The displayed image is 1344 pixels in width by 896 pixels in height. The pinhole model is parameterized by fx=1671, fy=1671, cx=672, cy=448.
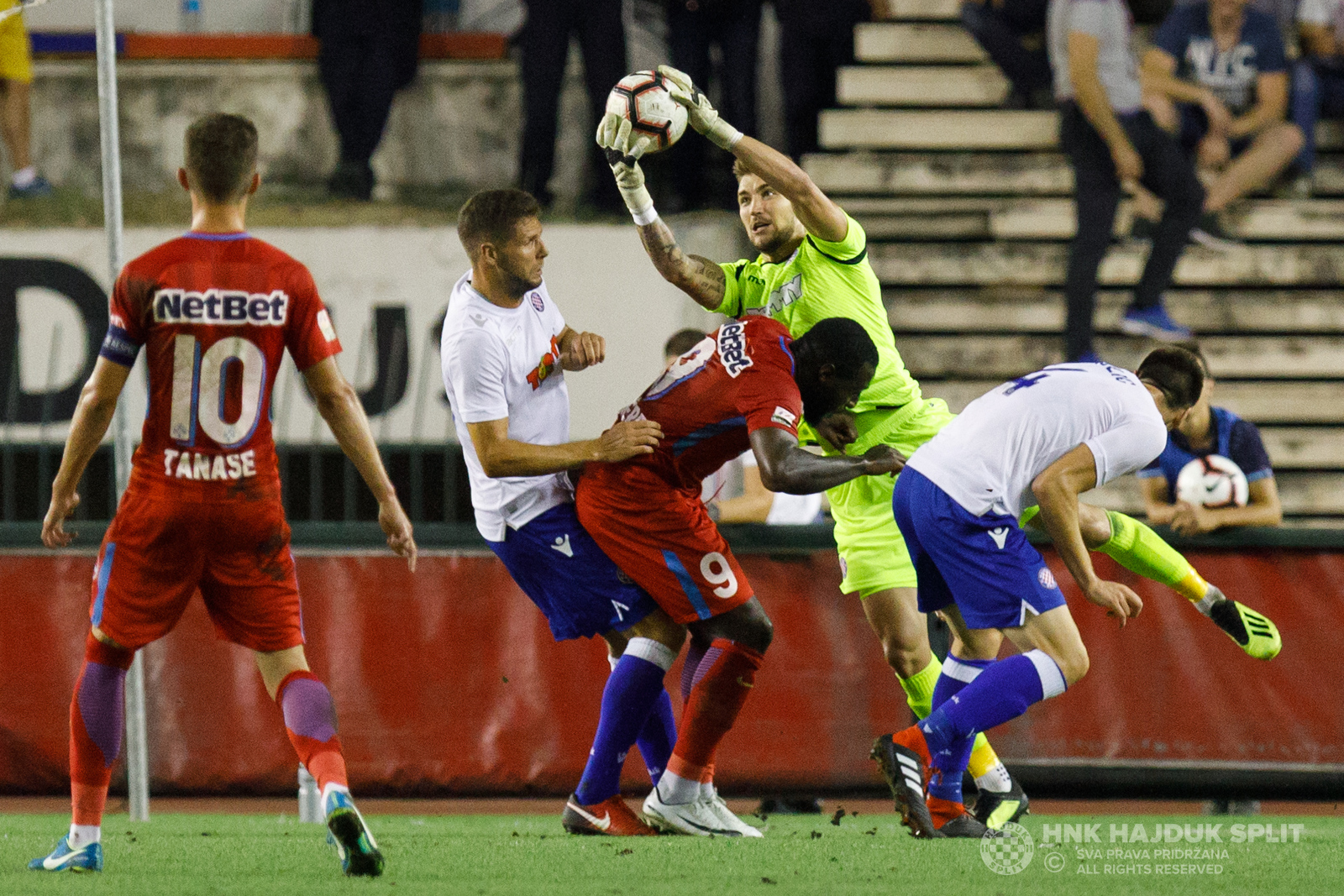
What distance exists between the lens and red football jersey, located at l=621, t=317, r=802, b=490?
5082mm

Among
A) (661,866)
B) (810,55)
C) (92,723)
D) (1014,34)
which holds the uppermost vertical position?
(1014,34)

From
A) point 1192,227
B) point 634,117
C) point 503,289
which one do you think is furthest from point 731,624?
point 1192,227

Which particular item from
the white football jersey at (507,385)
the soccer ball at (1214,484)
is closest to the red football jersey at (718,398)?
the white football jersey at (507,385)

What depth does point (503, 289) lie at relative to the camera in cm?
538

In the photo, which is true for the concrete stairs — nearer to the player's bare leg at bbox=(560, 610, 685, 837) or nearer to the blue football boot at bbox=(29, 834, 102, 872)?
the player's bare leg at bbox=(560, 610, 685, 837)

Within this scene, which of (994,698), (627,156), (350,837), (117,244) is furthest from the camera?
(117,244)

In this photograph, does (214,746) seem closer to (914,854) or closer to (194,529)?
(194,529)

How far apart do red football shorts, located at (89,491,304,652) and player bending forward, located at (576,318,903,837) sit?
1209 mm

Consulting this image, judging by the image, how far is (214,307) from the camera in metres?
4.26

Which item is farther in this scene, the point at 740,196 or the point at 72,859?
the point at 740,196

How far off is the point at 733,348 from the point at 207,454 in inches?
66.7

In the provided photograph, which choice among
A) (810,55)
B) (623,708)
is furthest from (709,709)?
(810,55)

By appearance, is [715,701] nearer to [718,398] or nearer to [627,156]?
[718,398]

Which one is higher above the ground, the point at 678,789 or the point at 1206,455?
the point at 1206,455
